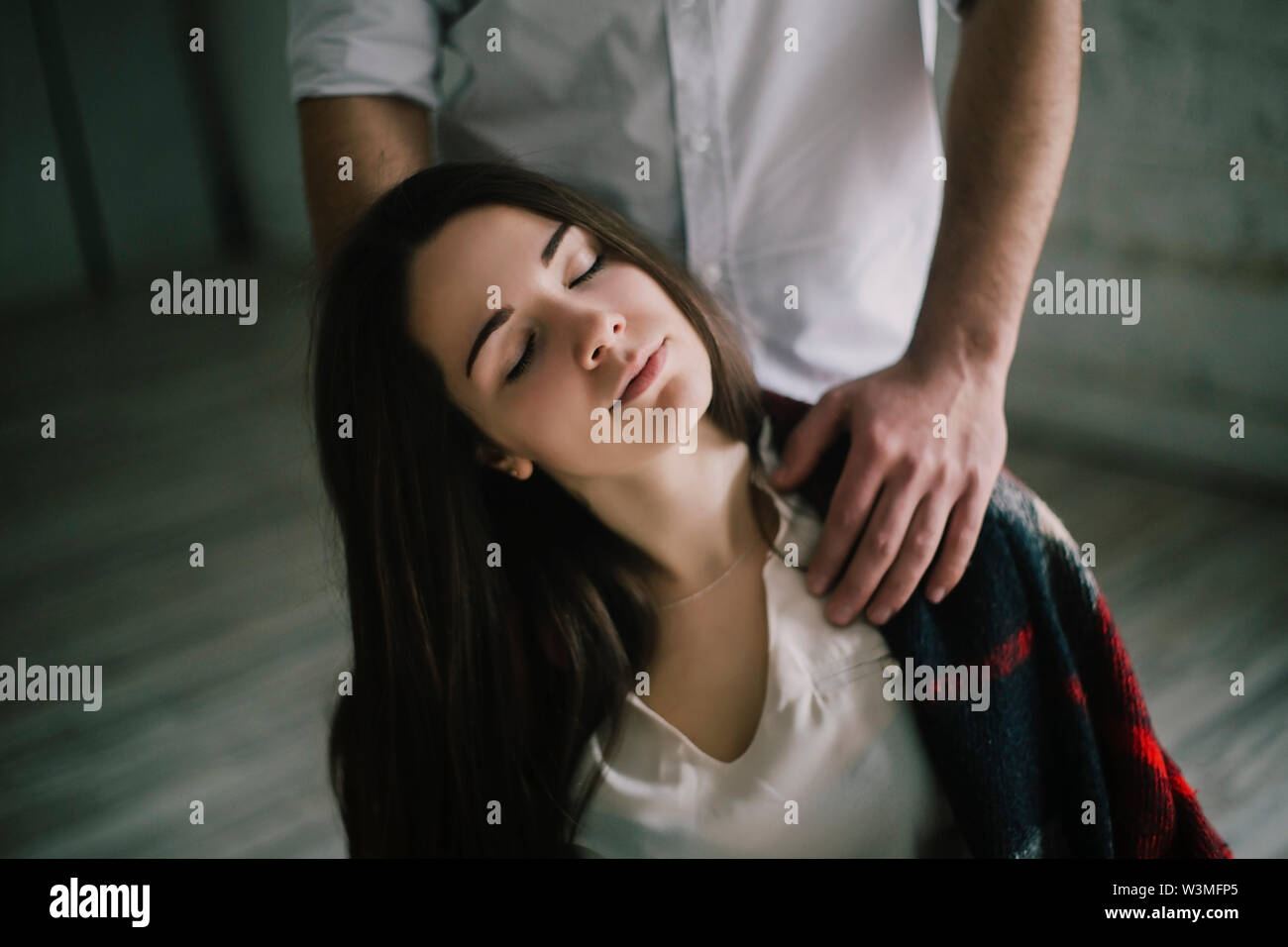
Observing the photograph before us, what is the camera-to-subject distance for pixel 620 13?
97cm

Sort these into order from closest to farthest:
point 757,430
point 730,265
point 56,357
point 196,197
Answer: point 757,430
point 730,265
point 56,357
point 196,197

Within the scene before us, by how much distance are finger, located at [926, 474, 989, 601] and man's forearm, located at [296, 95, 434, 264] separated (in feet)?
1.77

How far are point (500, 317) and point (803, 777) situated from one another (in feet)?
1.27

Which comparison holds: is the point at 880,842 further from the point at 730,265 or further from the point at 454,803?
the point at 730,265

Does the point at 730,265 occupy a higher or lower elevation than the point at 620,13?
lower

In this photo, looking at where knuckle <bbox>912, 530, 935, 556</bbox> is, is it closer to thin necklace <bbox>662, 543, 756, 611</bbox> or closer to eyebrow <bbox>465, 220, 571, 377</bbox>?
thin necklace <bbox>662, 543, 756, 611</bbox>

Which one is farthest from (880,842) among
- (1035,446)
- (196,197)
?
(196,197)

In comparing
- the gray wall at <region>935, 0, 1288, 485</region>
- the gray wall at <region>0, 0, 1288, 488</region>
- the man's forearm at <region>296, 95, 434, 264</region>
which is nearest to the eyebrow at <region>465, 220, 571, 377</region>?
the man's forearm at <region>296, 95, 434, 264</region>

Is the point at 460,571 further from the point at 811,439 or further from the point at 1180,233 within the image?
the point at 1180,233

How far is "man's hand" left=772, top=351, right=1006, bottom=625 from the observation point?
82cm

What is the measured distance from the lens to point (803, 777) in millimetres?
819

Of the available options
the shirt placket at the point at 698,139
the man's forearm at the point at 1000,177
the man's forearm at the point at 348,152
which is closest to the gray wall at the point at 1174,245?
the man's forearm at the point at 348,152

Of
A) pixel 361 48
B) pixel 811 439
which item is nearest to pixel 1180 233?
pixel 811 439
